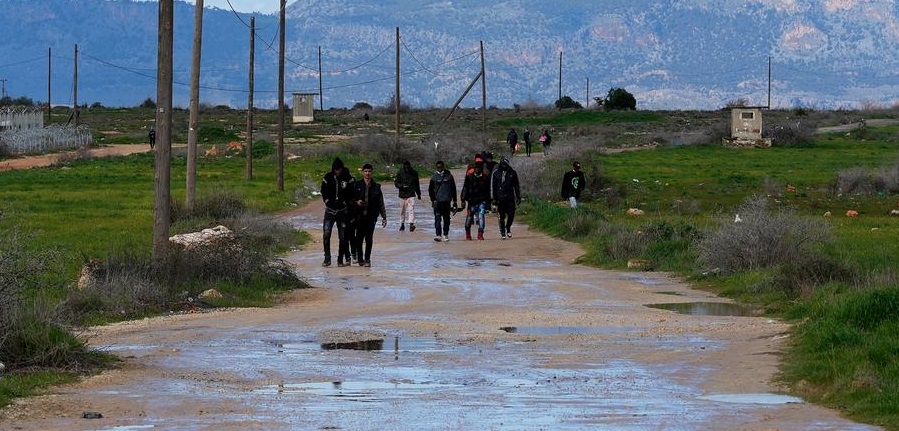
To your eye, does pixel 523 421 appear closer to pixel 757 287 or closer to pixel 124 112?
pixel 757 287

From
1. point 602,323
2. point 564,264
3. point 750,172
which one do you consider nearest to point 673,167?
point 750,172

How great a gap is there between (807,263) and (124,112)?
133313 mm

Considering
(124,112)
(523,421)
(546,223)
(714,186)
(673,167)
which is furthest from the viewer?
(124,112)

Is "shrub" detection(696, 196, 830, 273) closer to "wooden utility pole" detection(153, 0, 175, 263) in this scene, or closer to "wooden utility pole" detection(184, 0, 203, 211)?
"wooden utility pole" detection(153, 0, 175, 263)

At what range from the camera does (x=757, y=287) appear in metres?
21.2

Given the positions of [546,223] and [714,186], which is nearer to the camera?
[546,223]

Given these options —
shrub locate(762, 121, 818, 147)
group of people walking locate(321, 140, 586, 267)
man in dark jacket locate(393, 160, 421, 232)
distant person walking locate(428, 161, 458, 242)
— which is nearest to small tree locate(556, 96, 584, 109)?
shrub locate(762, 121, 818, 147)

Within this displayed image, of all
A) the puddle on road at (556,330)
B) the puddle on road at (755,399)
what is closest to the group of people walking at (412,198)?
the puddle on road at (556,330)

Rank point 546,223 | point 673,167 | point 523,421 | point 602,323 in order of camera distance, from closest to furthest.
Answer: point 523,421
point 602,323
point 546,223
point 673,167

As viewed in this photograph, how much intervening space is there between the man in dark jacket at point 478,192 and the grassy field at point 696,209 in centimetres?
214

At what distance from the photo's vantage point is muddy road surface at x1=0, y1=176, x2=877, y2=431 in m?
11.4

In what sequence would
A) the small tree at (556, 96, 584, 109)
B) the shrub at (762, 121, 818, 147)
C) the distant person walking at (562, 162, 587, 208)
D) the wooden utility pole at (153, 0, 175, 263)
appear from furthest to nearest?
1. the small tree at (556, 96, 584, 109)
2. the shrub at (762, 121, 818, 147)
3. the distant person walking at (562, 162, 587, 208)
4. the wooden utility pole at (153, 0, 175, 263)

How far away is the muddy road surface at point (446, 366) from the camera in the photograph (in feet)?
37.4

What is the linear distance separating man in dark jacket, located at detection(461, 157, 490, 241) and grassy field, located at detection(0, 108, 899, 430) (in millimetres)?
2136
